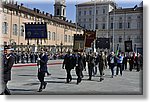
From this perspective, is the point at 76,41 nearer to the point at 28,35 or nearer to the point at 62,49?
the point at 28,35

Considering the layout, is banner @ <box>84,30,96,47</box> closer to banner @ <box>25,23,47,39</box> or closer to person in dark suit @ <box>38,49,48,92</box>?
banner @ <box>25,23,47,39</box>

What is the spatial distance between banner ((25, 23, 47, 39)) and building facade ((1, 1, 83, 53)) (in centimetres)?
537

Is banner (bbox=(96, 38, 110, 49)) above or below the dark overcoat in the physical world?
above

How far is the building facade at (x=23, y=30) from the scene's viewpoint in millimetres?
49531

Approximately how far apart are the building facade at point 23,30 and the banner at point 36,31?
537cm

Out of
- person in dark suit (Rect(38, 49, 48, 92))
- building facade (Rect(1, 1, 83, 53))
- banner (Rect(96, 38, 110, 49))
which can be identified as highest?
building facade (Rect(1, 1, 83, 53))

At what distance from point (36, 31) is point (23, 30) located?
81.9 ft

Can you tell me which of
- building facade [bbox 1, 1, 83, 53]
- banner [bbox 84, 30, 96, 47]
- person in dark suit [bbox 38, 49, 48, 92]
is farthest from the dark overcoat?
building facade [bbox 1, 1, 83, 53]

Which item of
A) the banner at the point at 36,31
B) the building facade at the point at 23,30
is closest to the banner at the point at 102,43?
the building facade at the point at 23,30

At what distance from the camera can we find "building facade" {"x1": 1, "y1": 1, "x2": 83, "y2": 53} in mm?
49531

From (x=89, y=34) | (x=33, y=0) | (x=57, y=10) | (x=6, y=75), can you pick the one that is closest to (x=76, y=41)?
(x=89, y=34)

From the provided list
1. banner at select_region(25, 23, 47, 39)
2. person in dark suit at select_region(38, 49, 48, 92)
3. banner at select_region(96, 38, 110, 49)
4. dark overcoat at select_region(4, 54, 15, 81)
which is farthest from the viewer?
banner at select_region(96, 38, 110, 49)

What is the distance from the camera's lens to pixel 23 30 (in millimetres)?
53812

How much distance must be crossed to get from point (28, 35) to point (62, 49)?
40.9 metres
